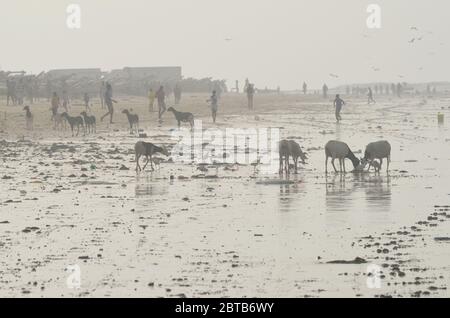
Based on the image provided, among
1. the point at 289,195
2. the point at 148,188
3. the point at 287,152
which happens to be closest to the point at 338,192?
the point at 289,195

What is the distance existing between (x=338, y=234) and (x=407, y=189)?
6612 mm

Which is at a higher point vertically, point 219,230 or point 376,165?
point 376,165

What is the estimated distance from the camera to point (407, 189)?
21.1m

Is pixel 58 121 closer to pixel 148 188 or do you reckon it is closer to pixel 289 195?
pixel 148 188

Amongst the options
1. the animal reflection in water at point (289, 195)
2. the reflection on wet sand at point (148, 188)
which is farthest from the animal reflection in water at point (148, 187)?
the animal reflection in water at point (289, 195)

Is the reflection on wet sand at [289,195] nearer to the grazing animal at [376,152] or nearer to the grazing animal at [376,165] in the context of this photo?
the grazing animal at [376,165]

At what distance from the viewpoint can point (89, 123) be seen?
40.2 meters

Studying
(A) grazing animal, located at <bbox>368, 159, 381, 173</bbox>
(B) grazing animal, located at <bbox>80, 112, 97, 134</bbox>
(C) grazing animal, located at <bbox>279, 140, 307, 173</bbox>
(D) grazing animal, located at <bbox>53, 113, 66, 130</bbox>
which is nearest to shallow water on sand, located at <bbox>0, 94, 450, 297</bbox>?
(A) grazing animal, located at <bbox>368, 159, 381, 173</bbox>

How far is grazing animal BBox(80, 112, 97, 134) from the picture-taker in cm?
4003

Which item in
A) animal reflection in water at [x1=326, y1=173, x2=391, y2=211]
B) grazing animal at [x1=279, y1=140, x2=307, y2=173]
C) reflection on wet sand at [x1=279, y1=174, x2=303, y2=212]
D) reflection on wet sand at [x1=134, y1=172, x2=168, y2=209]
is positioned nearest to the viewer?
reflection on wet sand at [x1=279, y1=174, x2=303, y2=212]

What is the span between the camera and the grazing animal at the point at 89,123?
4003 centimetres

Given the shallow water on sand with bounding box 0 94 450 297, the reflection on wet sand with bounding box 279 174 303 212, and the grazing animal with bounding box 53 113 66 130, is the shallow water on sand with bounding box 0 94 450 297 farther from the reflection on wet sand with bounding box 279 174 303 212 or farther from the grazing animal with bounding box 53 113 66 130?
the grazing animal with bounding box 53 113 66 130
